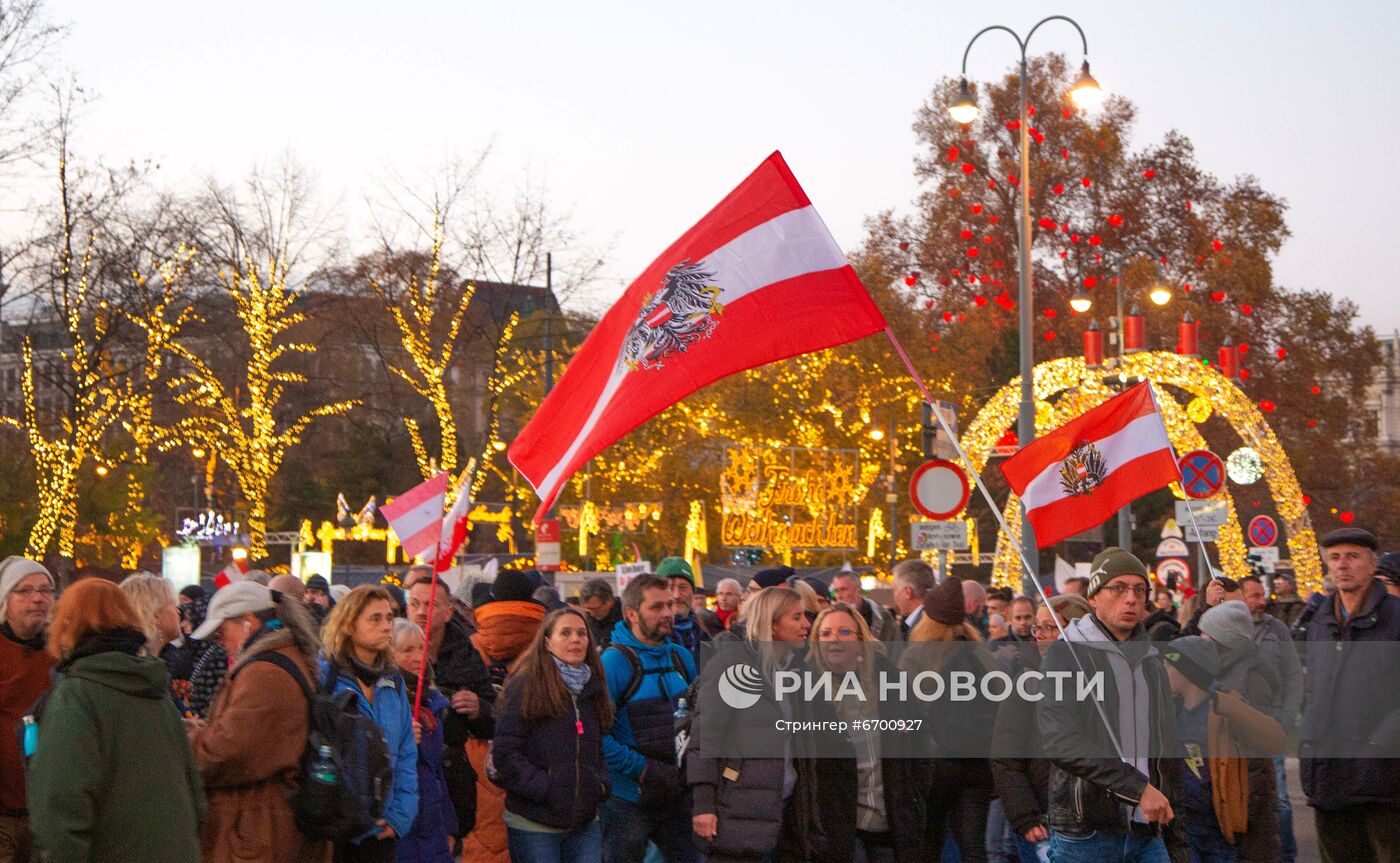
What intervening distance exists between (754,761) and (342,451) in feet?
188

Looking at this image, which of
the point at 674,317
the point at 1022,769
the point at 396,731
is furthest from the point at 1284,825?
the point at 396,731

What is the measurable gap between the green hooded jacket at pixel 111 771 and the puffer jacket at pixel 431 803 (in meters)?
2.03

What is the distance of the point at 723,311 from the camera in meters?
7.46

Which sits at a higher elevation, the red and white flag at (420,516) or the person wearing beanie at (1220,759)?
the red and white flag at (420,516)

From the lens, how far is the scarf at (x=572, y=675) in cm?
789

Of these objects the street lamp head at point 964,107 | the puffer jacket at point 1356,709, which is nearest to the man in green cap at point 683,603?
the puffer jacket at point 1356,709

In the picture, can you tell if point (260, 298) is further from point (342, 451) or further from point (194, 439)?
point (342, 451)

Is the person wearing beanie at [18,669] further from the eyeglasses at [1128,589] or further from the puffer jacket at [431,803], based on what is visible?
the eyeglasses at [1128,589]

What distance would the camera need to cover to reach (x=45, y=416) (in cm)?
3294

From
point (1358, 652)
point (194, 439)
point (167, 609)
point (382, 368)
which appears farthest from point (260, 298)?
point (1358, 652)

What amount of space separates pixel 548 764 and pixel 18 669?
2306 mm

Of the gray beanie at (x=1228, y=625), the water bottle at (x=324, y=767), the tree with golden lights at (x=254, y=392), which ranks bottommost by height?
the water bottle at (x=324, y=767)

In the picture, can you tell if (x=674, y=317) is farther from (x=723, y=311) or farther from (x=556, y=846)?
(x=556, y=846)

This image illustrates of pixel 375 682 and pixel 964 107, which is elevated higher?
pixel 964 107
